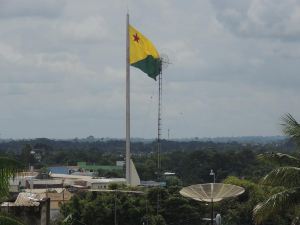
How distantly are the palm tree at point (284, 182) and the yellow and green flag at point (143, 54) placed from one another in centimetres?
2765

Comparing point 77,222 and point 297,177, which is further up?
point 297,177

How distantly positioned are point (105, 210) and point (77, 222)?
1988mm

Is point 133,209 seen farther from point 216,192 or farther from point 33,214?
point 33,214

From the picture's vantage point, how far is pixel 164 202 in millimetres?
50812

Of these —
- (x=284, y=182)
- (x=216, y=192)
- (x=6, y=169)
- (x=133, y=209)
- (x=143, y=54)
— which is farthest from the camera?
(x=143, y=54)

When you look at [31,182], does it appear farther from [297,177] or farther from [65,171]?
[297,177]

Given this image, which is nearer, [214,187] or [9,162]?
[9,162]

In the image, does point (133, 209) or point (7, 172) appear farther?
point (133, 209)

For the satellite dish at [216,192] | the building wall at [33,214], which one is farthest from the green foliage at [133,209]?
the building wall at [33,214]

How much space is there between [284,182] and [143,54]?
3274 cm

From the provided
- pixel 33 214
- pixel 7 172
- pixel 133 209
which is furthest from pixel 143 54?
pixel 7 172

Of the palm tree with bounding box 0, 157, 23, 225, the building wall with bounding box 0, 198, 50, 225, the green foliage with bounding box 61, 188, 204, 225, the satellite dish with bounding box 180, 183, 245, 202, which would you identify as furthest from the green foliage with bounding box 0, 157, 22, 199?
the green foliage with bounding box 61, 188, 204, 225

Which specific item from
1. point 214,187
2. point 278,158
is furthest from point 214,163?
point 278,158

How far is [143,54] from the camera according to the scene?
2013 inches
